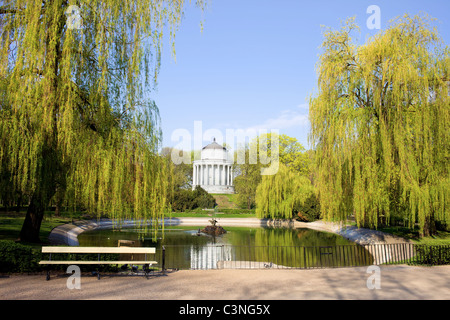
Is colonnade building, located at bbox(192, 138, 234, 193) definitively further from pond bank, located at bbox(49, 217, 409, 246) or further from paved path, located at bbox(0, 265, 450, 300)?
paved path, located at bbox(0, 265, 450, 300)

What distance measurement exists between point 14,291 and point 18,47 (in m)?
6.62

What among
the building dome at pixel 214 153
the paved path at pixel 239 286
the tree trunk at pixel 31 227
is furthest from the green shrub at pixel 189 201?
the paved path at pixel 239 286

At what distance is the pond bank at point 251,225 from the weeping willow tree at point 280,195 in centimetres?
139

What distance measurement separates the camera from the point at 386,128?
17.7m

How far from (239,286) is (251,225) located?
33672 mm

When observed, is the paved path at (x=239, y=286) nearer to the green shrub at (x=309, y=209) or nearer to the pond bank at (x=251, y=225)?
the pond bank at (x=251, y=225)

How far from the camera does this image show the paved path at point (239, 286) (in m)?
7.75

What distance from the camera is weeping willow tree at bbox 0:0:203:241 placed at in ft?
33.4

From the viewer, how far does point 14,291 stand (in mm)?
7805

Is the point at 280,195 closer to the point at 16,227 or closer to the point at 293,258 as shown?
the point at 293,258

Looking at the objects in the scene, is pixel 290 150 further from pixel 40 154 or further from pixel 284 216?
pixel 40 154

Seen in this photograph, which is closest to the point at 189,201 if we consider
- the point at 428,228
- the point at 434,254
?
the point at 428,228

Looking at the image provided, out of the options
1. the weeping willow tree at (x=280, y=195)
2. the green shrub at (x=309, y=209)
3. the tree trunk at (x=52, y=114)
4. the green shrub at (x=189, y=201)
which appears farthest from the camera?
the green shrub at (x=189, y=201)
